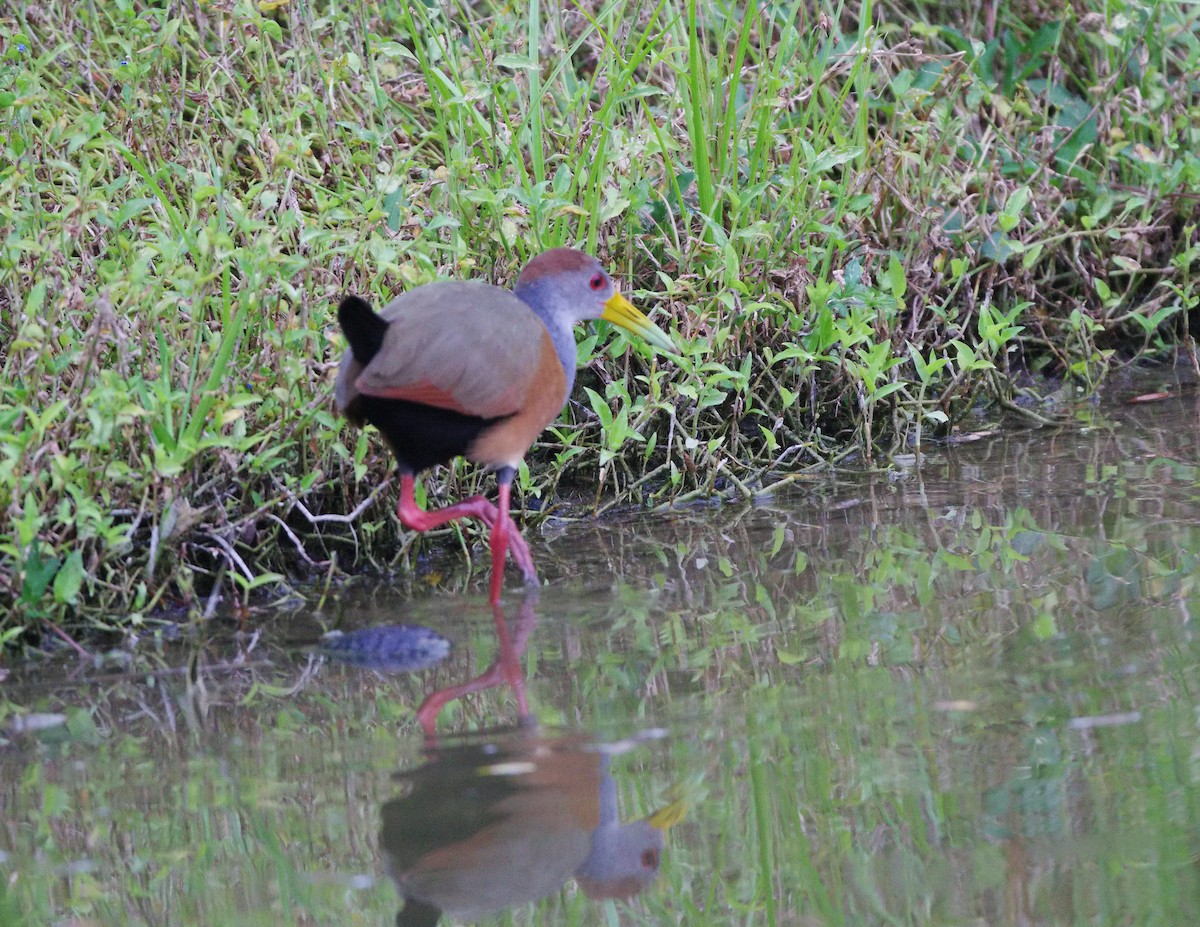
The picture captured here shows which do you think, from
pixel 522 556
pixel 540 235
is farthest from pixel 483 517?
pixel 540 235

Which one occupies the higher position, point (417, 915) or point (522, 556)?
point (522, 556)

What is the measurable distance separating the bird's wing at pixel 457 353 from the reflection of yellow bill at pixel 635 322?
0.58m

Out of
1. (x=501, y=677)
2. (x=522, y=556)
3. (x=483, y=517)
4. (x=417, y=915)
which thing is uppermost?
(x=483, y=517)

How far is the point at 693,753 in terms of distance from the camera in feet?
10.5

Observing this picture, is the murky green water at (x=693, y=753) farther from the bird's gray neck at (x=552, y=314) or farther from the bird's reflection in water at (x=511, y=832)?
the bird's gray neck at (x=552, y=314)

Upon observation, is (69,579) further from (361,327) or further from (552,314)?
(552,314)

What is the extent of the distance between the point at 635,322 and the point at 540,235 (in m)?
0.46

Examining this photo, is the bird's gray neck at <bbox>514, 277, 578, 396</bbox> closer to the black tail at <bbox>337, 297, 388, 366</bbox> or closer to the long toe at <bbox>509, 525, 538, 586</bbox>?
the long toe at <bbox>509, 525, 538, 586</bbox>

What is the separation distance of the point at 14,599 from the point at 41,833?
1.19 meters

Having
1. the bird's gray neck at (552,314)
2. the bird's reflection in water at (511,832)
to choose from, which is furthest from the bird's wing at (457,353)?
the bird's reflection in water at (511,832)

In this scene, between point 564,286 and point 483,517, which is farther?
point 564,286

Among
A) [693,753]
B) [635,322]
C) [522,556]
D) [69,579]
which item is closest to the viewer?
[693,753]

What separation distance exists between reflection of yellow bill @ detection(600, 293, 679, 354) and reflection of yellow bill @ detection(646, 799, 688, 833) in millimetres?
2304

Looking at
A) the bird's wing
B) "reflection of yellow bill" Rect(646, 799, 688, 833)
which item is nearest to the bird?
the bird's wing
